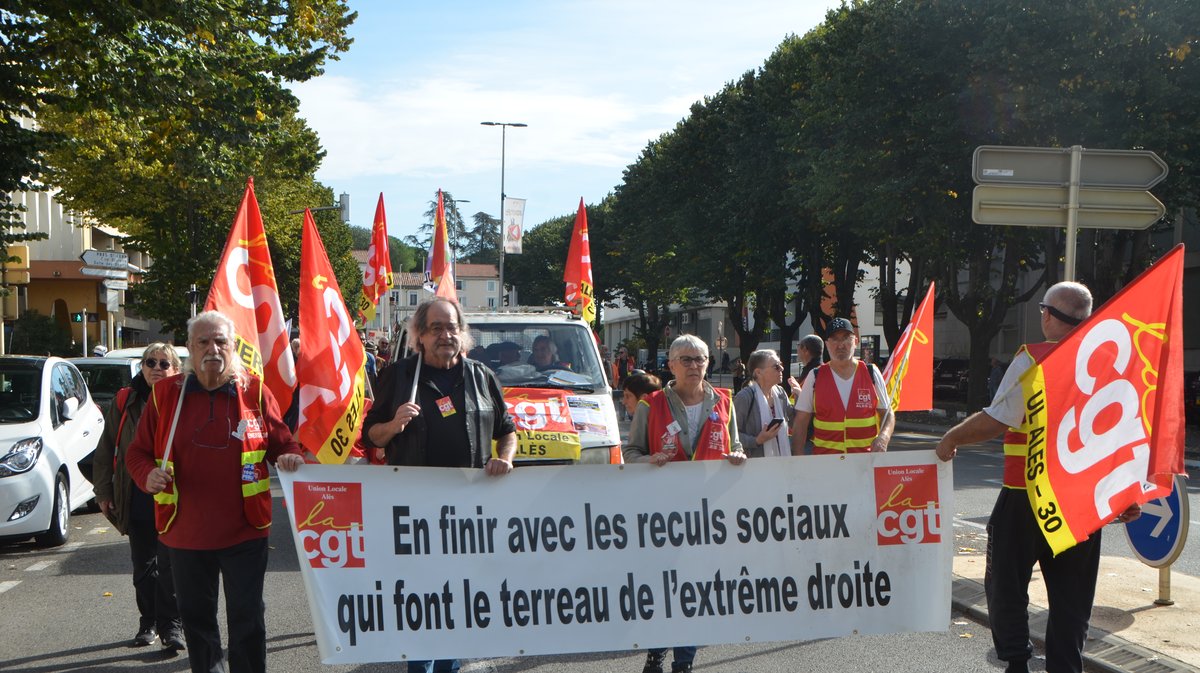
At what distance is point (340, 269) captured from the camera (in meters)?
73.1

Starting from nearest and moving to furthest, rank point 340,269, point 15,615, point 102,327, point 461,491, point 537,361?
point 461,491 → point 15,615 → point 537,361 → point 102,327 → point 340,269

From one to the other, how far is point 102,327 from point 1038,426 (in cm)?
6079

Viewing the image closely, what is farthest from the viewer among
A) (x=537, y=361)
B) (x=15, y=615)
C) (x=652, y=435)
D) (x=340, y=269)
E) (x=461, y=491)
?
(x=340, y=269)

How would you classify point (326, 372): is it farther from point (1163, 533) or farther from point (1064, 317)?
point (1163, 533)

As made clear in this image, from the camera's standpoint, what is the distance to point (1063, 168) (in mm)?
7535

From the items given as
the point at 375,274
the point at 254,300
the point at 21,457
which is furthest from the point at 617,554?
the point at 375,274

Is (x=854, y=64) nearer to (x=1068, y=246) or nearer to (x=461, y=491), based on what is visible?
(x=1068, y=246)

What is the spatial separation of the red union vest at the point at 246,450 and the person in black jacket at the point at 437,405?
46 centimetres

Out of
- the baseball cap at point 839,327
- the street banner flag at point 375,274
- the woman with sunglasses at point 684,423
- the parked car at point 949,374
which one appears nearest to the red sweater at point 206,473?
the woman with sunglasses at point 684,423

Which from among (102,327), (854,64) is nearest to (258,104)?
(854,64)

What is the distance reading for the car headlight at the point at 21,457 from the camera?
1003 centimetres

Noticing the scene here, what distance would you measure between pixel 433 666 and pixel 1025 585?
2612 millimetres

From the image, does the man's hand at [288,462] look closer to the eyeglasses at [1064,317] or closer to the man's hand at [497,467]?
the man's hand at [497,467]

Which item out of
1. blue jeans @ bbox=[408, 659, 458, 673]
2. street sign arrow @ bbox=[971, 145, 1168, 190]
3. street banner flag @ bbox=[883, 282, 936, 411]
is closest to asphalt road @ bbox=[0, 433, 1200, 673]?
blue jeans @ bbox=[408, 659, 458, 673]
